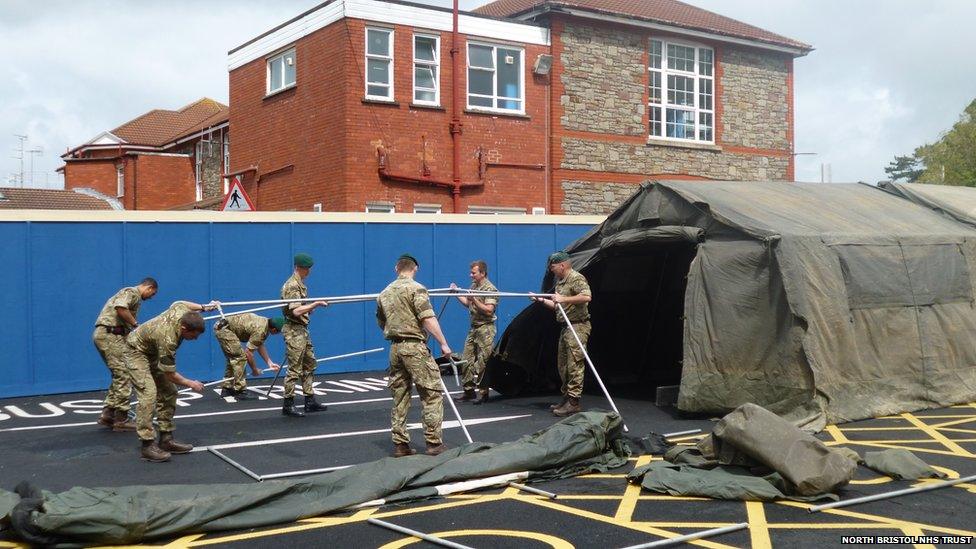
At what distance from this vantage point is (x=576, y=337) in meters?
12.3

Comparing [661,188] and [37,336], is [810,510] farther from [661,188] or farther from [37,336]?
[37,336]

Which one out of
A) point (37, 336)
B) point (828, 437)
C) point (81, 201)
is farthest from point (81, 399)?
point (81, 201)

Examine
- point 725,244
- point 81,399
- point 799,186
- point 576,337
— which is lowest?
point 81,399

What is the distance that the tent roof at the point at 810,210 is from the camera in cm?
1245

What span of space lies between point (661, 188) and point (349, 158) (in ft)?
35.8

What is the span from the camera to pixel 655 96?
88.0 ft

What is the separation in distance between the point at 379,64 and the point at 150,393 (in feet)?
47.9

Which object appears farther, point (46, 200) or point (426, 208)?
point (46, 200)

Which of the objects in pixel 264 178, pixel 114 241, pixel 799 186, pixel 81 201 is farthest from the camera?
pixel 81 201

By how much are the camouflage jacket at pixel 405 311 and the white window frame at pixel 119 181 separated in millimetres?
33343

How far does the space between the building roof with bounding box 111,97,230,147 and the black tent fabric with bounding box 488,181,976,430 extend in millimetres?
27102

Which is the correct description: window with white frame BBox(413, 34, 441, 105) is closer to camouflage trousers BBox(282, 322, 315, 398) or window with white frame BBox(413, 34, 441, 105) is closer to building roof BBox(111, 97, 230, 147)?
camouflage trousers BBox(282, 322, 315, 398)

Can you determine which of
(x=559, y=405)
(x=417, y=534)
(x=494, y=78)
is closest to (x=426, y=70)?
(x=494, y=78)

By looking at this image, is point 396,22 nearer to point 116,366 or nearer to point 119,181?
point 116,366
